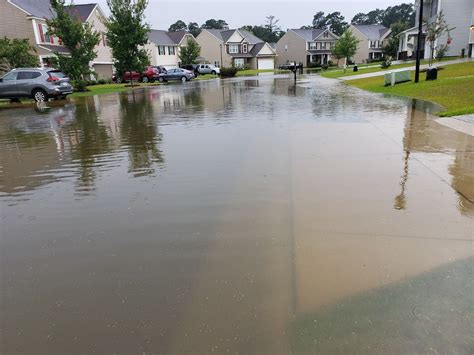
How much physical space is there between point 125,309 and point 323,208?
9.06 feet

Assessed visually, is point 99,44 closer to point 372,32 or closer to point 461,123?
point 461,123

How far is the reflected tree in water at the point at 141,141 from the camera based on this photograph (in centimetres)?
718

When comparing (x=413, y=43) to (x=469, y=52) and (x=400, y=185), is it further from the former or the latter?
(x=400, y=185)

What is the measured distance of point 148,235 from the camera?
4.24 meters

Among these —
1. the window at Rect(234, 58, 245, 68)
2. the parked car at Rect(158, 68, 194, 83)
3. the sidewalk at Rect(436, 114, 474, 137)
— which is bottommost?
the sidewalk at Rect(436, 114, 474, 137)

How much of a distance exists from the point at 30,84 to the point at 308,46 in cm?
6908

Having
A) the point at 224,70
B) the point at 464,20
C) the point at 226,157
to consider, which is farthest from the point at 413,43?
the point at 226,157

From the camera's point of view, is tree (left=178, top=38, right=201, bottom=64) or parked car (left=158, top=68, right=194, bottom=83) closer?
parked car (left=158, top=68, right=194, bottom=83)

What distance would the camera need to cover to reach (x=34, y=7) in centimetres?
3816

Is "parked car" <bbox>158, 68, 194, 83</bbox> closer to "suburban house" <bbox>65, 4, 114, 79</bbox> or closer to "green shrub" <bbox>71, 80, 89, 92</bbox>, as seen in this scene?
"suburban house" <bbox>65, 4, 114, 79</bbox>

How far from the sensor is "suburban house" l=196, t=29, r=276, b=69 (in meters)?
76.1

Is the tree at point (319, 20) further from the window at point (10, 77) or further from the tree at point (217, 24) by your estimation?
the window at point (10, 77)

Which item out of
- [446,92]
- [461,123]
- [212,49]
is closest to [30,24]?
[446,92]

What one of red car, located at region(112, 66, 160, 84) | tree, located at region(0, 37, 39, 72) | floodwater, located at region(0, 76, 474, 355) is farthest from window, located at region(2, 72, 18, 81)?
red car, located at region(112, 66, 160, 84)
